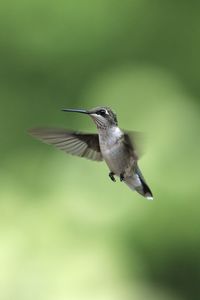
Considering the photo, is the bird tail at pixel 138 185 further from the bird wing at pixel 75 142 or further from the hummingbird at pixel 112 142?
the bird wing at pixel 75 142

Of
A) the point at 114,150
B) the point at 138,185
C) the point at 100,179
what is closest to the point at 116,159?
the point at 114,150

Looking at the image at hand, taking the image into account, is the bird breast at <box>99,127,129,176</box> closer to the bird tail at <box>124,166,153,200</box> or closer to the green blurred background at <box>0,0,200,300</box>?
the bird tail at <box>124,166,153,200</box>

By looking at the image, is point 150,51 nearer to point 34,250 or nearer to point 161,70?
point 161,70

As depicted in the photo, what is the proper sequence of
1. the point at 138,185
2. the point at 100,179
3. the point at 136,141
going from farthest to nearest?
the point at 100,179 < the point at 138,185 < the point at 136,141

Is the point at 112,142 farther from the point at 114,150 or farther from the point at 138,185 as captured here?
the point at 138,185

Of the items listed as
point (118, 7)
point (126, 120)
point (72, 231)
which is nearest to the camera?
point (72, 231)

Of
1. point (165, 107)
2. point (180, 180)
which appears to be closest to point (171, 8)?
point (165, 107)

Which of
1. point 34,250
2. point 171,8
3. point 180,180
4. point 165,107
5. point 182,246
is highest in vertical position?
point 171,8
